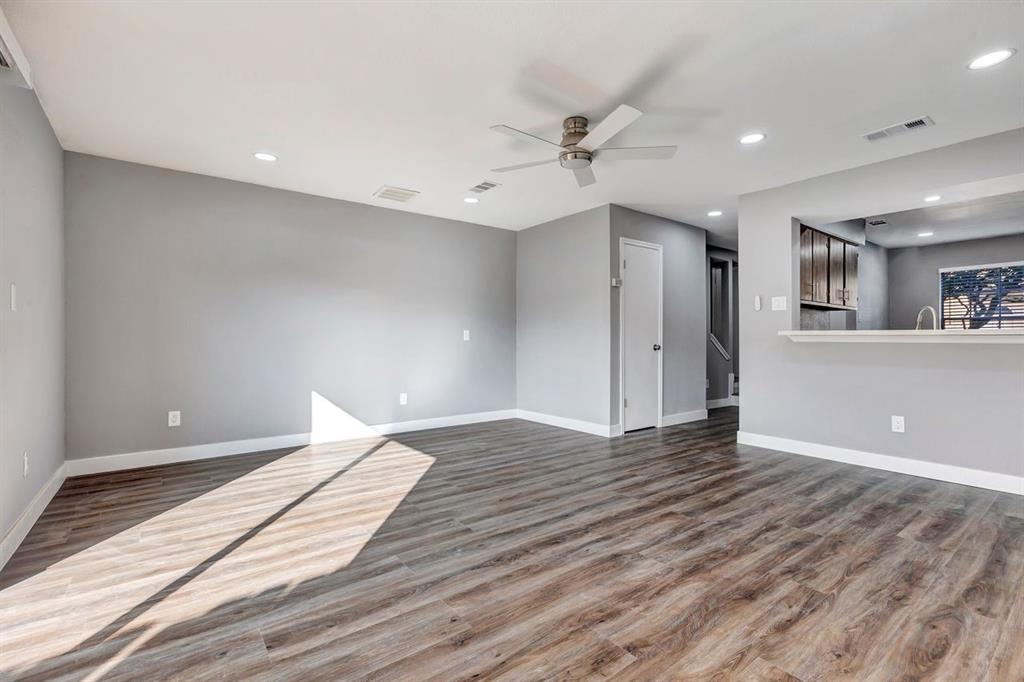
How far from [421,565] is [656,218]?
4.77 metres

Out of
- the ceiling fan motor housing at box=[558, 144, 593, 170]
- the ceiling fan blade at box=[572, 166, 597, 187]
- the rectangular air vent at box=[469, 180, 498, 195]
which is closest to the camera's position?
the ceiling fan motor housing at box=[558, 144, 593, 170]

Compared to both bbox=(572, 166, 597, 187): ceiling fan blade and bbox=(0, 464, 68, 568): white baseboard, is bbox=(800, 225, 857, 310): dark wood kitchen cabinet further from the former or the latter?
bbox=(0, 464, 68, 568): white baseboard

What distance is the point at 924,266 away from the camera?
734 cm

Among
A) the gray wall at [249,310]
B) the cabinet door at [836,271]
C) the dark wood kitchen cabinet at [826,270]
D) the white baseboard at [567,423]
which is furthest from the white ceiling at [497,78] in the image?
the white baseboard at [567,423]

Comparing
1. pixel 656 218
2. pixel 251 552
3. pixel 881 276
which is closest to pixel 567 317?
pixel 656 218

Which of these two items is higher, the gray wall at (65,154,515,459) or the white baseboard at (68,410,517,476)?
the gray wall at (65,154,515,459)

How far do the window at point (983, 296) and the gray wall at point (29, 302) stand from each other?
10.3m

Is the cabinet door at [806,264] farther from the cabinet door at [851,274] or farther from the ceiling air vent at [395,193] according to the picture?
the ceiling air vent at [395,193]

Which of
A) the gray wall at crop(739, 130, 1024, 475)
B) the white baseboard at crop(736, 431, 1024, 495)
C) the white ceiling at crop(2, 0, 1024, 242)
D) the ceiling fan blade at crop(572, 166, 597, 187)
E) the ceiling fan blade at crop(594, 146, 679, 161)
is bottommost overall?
the white baseboard at crop(736, 431, 1024, 495)

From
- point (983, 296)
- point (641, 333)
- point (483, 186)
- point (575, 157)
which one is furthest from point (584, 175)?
point (983, 296)

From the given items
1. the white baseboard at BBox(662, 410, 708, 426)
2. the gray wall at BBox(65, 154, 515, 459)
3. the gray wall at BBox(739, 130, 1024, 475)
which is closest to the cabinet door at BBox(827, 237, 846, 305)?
the gray wall at BBox(739, 130, 1024, 475)

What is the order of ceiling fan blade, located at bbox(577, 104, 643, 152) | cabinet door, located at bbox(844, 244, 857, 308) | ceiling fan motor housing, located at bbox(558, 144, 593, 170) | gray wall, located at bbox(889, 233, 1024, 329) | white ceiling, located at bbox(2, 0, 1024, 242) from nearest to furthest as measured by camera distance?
white ceiling, located at bbox(2, 0, 1024, 242) → ceiling fan blade, located at bbox(577, 104, 643, 152) → ceiling fan motor housing, located at bbox(558, 144, 593, 170) → cabinet door, located at bbox(844, 244, 857, 308) → gray wall, located at bbox(889, 233, 1024, 329)

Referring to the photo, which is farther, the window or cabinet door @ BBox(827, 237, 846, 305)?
the window

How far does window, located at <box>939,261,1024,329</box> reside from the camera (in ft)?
21.5
